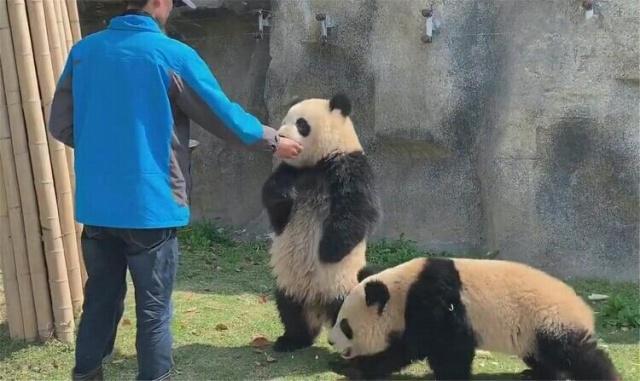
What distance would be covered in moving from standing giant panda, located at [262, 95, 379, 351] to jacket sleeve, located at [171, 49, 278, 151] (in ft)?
3.03

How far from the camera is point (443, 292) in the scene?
3.40 meters

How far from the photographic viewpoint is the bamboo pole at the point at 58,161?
3961 mm

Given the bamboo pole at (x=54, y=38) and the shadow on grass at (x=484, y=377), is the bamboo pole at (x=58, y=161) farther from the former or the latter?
the shadow on grass at (x=484, y=377)

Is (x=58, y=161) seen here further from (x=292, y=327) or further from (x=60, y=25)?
(x=292, y=327)

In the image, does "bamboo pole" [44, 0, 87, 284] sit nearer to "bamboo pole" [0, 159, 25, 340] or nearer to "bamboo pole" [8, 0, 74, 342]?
"bamboo pole" [8, 0, 74, 342]

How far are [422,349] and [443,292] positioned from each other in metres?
0.29

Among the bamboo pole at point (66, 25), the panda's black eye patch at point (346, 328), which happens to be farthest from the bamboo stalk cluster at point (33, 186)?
the panda's black eye patch at point (346, 328)

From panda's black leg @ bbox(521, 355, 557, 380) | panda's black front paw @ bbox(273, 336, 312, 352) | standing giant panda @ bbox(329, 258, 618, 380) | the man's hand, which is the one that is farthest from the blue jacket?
panda's black leg @ bbox(521, 355, 557, 380)

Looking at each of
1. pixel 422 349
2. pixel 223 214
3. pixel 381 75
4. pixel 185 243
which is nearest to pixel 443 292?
pixel 422 349

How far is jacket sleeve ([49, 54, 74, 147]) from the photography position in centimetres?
307

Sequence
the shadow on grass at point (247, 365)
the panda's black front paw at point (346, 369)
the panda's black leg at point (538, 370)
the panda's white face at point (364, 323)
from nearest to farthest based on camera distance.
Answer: the panda's black leg at point (538, 370) → the panda's white face at point (364, 323) → the panda's black front paw at point (346, 369) → the shadow on grass at point (247, 365)

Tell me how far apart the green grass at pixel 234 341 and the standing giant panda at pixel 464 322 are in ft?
1.14

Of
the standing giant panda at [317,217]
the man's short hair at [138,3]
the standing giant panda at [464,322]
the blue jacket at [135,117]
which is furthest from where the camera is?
the standing giant panda at [317,217]

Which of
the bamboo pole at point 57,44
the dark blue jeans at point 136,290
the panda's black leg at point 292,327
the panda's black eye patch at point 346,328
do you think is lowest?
the panda's black leg at point 292,327
